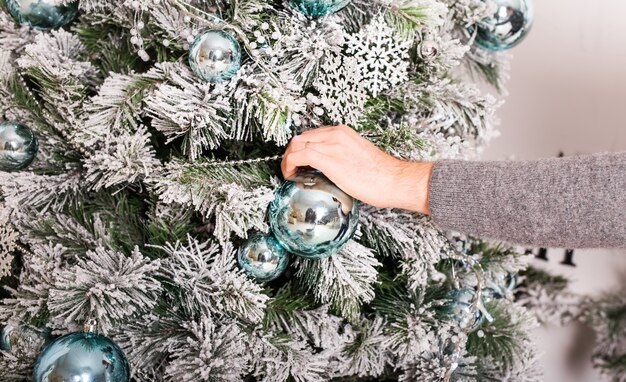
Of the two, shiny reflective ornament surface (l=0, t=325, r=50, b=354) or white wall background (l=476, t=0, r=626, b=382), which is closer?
shiny reflective ornament surface (l=0, t=325, r=50, b=354)

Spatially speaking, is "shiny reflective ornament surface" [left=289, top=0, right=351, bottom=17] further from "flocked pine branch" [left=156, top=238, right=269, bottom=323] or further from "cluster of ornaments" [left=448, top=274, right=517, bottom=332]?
"cluster of ornaments" [left=448, top=274, right=517, bottom=332]

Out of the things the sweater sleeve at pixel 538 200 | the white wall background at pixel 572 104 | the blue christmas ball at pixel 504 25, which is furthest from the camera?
the white wall background at pixel 572 104

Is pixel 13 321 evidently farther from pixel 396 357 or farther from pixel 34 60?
pixel 396 357

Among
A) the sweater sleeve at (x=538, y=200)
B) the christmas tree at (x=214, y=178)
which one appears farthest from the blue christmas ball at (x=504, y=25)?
the sweater sleeve at (x=538, y=200)

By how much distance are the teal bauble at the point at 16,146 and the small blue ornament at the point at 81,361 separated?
0.21 meters

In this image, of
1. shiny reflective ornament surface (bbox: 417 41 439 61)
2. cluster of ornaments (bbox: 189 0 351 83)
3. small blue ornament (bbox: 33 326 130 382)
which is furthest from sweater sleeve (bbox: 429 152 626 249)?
small blue ornament (bbox: 33 326 130 382)

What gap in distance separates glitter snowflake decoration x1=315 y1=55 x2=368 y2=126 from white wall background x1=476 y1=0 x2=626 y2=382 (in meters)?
0.67

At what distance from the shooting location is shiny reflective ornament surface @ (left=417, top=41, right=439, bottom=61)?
26.8 inches

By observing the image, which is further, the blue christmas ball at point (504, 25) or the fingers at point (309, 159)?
the blue christmas ball at point (504, 25)

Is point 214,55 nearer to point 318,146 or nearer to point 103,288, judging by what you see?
point 318,146

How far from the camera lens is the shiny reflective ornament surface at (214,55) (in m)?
0.60

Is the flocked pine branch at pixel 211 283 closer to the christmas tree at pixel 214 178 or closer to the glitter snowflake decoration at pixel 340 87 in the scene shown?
the christmas tree at pixel 214 178

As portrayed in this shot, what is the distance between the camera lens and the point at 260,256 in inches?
26.0

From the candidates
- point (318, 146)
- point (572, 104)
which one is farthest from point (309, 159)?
point (572, 104)
